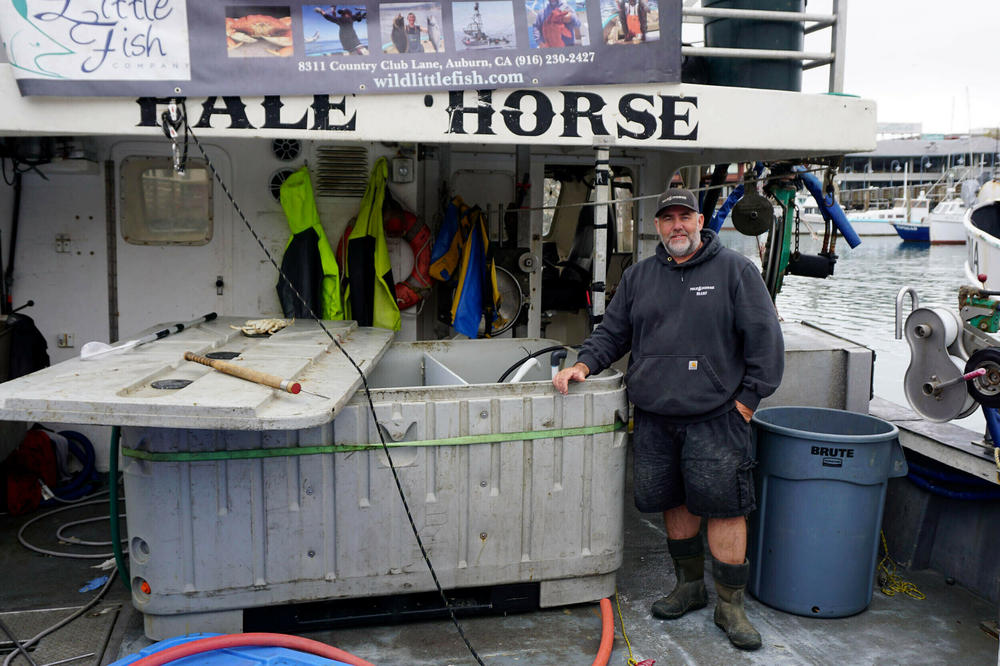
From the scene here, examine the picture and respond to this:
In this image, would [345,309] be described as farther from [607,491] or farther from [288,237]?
[607,491]

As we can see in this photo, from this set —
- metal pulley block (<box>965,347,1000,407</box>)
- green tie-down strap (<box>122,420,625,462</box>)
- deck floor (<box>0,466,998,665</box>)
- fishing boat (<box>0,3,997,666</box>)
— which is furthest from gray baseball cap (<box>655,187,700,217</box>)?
deck floor (<box>0,466,998,665</box>)

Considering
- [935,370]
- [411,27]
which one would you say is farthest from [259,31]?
[935,370]

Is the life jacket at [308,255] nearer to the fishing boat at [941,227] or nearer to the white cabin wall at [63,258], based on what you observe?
the white cabin wall at [63,258]

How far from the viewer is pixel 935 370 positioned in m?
4.18

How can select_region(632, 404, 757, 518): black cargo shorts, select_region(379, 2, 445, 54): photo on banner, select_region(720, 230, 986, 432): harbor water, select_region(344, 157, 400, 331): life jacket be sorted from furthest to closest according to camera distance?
select_region(720, 230, 986, 432): harbor water < select_region(344, 157, 400, 331): life jacket < select_region(379, 2, 445, 54): photo on banner < select_region(632, 404, 757, 518): black cargo shorts

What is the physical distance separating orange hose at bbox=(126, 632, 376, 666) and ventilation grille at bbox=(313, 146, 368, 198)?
12.0 feet

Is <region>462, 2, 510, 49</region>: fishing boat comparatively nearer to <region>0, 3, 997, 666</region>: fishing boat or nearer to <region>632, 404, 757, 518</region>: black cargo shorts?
<region>0, 3, 997, 666</region>: fishing boat

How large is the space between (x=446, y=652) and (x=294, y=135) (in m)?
2.75

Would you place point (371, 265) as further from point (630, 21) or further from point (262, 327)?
point (630, 21)

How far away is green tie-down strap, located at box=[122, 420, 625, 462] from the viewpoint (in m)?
3.52

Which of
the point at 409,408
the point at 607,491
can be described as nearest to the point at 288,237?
the point at 409,408

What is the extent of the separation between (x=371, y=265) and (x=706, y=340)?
9.86 feet

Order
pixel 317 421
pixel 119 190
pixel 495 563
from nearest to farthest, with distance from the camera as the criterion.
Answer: pixel 317 421, pixel 495 563, pixel 119 190

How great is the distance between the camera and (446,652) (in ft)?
12.3
